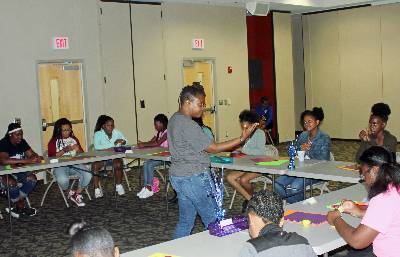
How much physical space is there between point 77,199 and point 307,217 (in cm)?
464

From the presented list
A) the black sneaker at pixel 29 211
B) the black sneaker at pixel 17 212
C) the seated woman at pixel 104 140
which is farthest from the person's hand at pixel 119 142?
the black sneaker at pixel 17 212

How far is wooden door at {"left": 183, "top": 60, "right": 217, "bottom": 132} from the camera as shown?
38.4ft

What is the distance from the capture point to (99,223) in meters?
6.52

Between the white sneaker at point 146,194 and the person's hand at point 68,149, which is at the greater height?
the person's hand at point 68,149

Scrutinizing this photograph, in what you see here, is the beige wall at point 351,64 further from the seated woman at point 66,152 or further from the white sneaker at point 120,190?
the seated woman at point 66,152

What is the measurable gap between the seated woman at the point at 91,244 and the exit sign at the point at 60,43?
7.86 m

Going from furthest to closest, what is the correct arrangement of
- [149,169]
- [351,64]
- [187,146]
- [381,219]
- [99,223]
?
[351,64]
[149,169]
[99,223]
[187,146]
[381,219]

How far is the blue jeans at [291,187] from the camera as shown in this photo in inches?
230

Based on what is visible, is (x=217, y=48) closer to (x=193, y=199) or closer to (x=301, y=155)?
(x=301, y=155)

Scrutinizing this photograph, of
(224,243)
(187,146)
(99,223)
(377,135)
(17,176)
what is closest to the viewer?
(224,243)

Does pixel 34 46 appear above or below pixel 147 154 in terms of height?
above

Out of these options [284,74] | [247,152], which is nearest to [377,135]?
[247,152]

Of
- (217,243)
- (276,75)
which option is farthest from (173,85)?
(217,243)

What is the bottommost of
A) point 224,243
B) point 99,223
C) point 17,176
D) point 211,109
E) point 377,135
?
point 99,223
